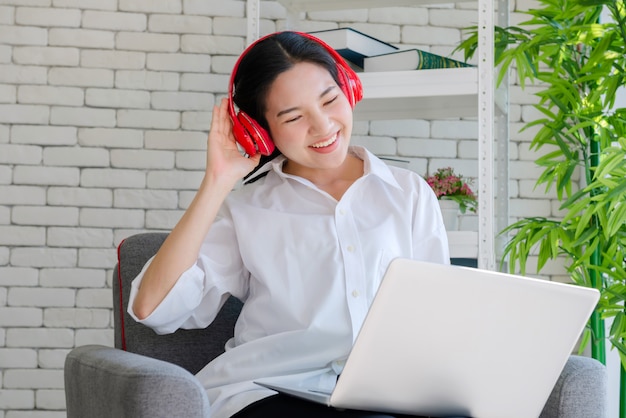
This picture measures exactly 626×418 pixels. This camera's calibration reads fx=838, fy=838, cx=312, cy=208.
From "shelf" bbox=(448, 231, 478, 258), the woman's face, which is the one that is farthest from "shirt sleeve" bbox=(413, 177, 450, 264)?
"shelf" bbox=(448, 231, 478, 258)

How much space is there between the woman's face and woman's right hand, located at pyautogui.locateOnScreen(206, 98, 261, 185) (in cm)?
9

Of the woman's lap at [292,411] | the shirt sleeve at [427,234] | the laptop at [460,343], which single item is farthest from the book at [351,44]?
the laptop at [460,343]

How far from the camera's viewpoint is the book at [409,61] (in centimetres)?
255

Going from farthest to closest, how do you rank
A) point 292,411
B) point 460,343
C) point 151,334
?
point 151,334, point 292,411, point 460,343

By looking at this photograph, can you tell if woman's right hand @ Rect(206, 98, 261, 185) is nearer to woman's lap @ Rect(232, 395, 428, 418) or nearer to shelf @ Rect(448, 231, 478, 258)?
woman's lap @ Rect(232, 395, 428, 418)

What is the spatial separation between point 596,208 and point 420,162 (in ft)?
2.97

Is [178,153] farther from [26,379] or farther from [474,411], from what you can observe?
[474,411]

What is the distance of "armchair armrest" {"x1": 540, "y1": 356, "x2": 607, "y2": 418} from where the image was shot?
143cm

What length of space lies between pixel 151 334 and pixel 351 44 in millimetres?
1144

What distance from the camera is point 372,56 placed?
2.63 meters

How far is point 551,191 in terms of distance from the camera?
11.1 ft

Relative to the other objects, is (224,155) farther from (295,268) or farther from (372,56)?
(372,56)

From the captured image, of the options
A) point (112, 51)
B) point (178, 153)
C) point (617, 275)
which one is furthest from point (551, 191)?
point (112, 51)

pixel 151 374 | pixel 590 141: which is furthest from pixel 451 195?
pixel 151 374
